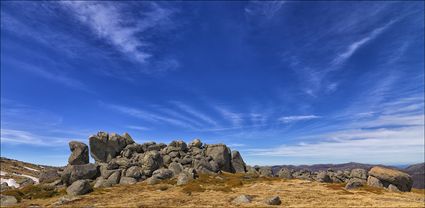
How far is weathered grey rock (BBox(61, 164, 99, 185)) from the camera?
70.5 m

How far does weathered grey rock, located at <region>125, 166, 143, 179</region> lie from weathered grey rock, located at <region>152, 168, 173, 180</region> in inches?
123

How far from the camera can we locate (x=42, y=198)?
56531mm

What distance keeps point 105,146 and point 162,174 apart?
24.2 metres

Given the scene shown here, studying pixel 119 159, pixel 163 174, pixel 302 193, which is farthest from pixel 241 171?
pixel 302 193

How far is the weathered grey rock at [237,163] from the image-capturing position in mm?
95000

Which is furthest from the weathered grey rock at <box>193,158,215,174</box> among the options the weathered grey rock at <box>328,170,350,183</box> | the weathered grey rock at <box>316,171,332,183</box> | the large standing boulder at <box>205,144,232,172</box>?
the weathered grey rock at <box>328,170,350,183</box>

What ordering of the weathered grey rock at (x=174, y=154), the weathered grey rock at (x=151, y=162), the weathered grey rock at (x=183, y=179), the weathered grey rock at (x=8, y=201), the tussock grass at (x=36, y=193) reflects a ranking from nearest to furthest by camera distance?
the weathered grey rock at (x=8, y=201) → the tussock grass at (x=36, y=193) → the weathered grey rock at (x=183, y=179) → the weathered grey rock at (x=151, y=162) → the weathered grey rock at (x=174, y=154)

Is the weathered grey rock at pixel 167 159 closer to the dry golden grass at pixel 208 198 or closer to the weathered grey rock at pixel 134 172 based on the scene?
the weathered grey rock at pixel 134 172

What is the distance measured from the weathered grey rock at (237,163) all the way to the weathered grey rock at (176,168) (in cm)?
1911

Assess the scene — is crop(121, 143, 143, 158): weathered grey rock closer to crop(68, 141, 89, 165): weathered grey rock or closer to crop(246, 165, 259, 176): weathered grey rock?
crop(68, 141, 89, 165): weathered grey rock

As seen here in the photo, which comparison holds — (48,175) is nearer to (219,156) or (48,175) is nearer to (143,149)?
(143,149)

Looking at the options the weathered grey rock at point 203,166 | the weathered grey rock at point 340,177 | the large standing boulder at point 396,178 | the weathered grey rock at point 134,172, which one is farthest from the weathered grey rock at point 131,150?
the large standing boulder at point 396,178

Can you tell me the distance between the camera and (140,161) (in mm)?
84375

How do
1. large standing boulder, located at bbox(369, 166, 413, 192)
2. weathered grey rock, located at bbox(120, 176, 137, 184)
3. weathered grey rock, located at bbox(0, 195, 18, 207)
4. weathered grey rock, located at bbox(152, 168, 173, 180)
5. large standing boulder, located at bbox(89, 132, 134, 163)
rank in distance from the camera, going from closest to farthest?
weathered grey rock, located at bbox(0, 195, 18, 207) → weathered grey rock, located at bbox(120, 176, 137, 184) → large standing boulder, located at bbox(369, 166, 413, 192) → weathered grey rock, located at bbox(152, 168, 173, 180) → large standing boulder, located at bbox(89, 132, 134, 163)
